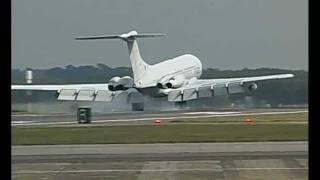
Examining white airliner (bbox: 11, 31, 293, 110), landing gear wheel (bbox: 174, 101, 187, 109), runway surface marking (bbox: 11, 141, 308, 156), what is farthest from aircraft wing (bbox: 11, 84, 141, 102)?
runway surface marking (bbox: 11, 141, 308, 156)

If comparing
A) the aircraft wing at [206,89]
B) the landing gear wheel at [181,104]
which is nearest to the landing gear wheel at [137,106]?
the landing gear wheel at [181,104]

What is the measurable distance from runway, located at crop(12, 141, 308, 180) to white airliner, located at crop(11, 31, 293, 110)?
65.4ft

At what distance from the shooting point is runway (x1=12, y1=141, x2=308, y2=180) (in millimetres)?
7715

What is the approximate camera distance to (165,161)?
955 cm

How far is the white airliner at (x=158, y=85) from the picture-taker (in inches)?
1356

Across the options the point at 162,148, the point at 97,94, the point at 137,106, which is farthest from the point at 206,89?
the point at 162,148

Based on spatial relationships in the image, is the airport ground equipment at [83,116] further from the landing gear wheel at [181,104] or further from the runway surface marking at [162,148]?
the landing gear wheel at [181,104]

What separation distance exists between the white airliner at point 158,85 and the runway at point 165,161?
19.9 metres

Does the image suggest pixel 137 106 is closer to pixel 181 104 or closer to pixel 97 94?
pixel 97 94

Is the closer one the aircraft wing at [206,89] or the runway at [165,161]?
the runway at [165,161]

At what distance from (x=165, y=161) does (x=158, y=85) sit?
2835 centimetres

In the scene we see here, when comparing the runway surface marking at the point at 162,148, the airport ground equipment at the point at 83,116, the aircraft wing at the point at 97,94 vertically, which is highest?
the aircraft wing at the point at 97,94
